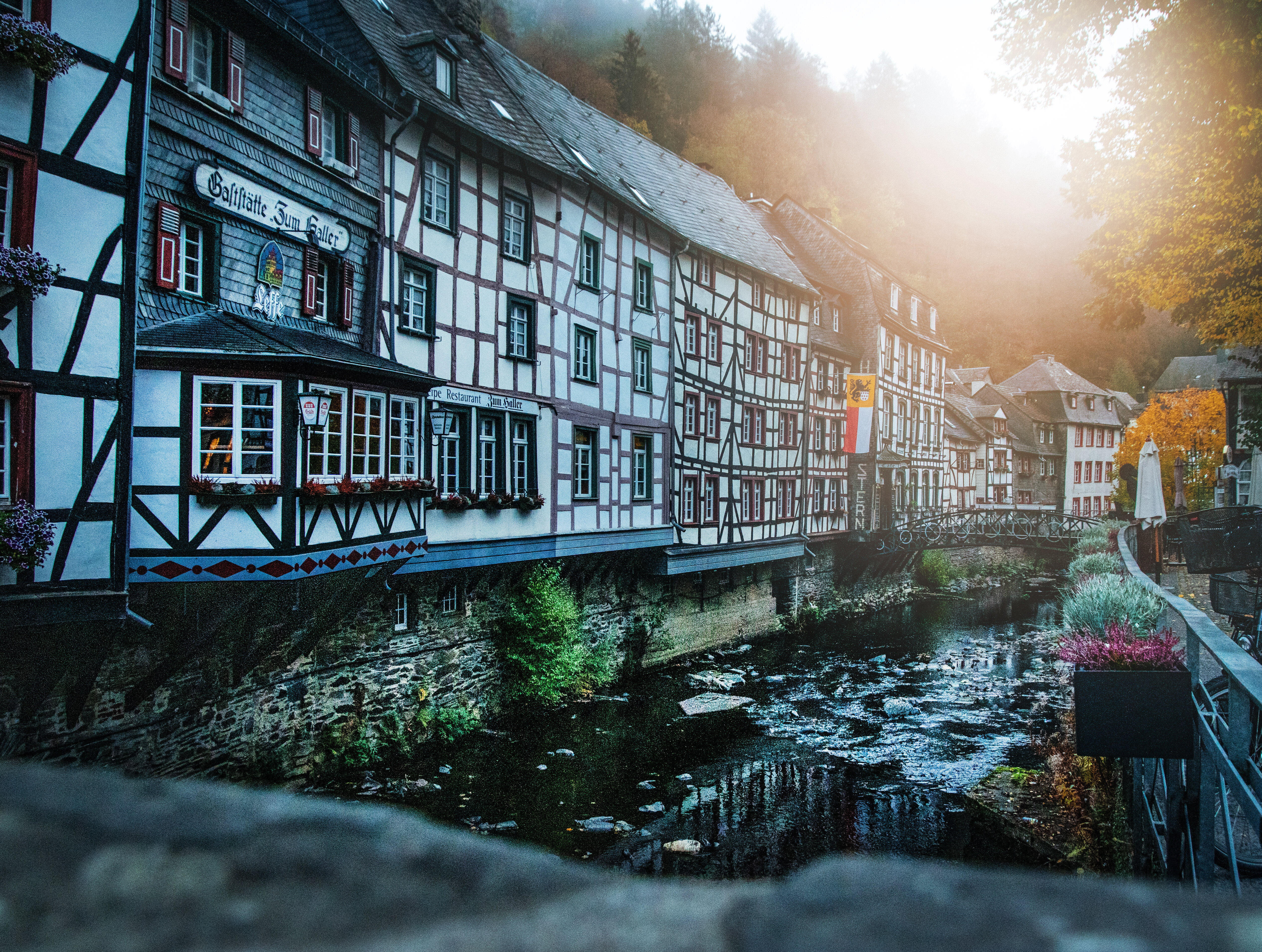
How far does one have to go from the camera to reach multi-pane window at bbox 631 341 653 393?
18.4 metres

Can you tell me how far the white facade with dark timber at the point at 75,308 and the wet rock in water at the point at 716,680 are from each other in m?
12.1

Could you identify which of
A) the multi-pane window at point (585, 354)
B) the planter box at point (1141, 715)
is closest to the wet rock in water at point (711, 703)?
the multi-pane window at point (585, 354)

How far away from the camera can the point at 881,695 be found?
17359 mm

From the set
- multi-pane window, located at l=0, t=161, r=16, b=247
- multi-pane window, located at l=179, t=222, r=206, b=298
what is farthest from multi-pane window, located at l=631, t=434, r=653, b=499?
multi-pane window, located at l=0, t=161, r=16, b=247

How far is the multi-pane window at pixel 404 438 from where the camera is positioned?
1113cm

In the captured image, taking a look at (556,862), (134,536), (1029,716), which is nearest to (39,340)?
(134,536)

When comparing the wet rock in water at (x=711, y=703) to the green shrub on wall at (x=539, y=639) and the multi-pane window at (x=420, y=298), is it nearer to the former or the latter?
the green shrub on wall at (x=539, y=639)

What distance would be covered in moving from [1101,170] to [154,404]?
14212mm

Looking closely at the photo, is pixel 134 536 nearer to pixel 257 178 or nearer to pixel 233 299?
pixel 233 299

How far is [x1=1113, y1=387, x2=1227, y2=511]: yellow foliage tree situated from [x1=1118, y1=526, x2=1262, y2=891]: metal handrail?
122 ft

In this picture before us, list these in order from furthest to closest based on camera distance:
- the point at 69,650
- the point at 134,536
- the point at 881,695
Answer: the point at 881,695
the point at 134,536
the point at 69,650

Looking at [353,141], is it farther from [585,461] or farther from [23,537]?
[585,461]

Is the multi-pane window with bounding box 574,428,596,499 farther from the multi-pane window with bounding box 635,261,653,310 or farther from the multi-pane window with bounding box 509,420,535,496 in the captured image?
the multi-pane window with bounding box 635,261,653,310

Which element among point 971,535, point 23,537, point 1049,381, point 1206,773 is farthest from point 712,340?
point 1049,381
